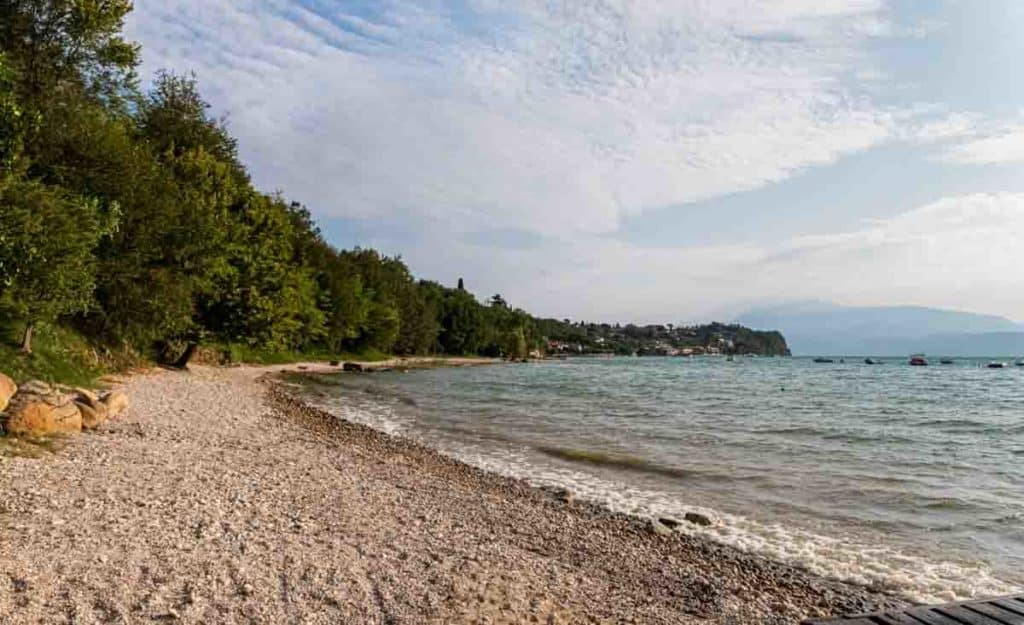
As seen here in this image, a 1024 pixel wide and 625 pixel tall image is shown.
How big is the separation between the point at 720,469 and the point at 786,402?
26.2m

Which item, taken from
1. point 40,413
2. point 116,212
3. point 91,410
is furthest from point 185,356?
point 40,413

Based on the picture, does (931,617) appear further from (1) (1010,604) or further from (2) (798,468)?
(2) (798,468)

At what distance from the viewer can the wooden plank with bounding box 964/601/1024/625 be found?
5.76 metres

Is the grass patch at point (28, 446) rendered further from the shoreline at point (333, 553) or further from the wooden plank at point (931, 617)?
the wooden plank at point (931, 617)

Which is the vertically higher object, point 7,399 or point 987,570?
point 7,399

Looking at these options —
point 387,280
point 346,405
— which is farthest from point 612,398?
point 387,280

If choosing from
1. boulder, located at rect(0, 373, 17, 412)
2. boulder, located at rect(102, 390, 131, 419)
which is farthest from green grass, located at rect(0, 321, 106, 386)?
boulder, located at rect(0, 373, 17, 412)

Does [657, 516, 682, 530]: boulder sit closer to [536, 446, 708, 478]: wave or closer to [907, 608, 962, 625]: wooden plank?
[536, 446, 708, 478]: wave

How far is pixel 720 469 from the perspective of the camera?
17078 mm

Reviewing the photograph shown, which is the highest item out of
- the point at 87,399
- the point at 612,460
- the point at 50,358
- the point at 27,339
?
the point at 27,339

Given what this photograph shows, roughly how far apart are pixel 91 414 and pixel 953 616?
1630 centimetres

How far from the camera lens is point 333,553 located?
7797 mm

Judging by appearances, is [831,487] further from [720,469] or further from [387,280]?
[387,280]

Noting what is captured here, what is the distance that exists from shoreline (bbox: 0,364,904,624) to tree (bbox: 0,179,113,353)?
490cm
